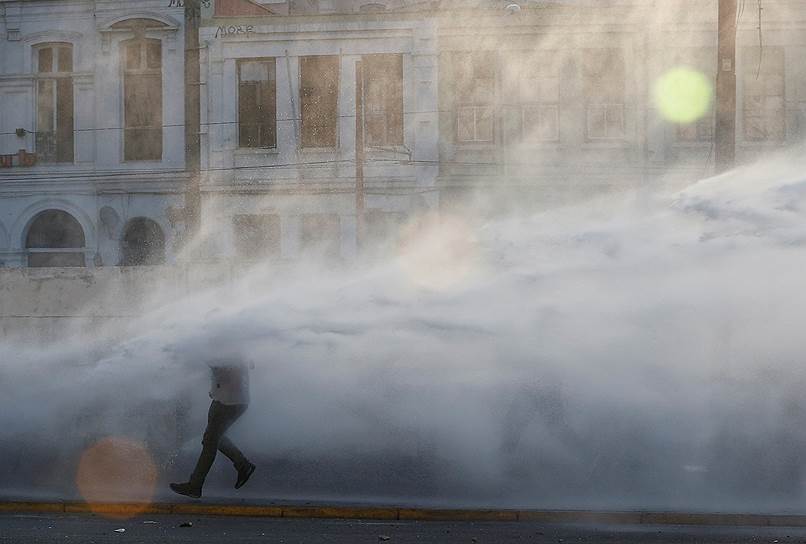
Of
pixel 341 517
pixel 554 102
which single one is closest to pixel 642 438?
pixel 341 517

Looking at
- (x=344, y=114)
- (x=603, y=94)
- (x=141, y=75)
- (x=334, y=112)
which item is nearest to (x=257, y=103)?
(x=334, y=112)

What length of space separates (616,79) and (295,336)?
17.4 m

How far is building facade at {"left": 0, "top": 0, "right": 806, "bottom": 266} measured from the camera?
78.3 feet

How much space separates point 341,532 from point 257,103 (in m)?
20.1

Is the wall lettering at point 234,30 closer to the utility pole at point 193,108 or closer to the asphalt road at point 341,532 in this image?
the utility pole at point 193,108

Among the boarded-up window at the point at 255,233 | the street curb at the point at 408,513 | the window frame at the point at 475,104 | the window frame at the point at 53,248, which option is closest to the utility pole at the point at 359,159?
the boarded-up window at the point at 255,233

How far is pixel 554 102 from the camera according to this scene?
78.8 feet

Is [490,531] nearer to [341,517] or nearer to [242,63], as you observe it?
[341,517]

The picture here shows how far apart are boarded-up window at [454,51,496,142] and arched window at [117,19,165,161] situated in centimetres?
818

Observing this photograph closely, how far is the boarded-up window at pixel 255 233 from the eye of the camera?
80.9 feet

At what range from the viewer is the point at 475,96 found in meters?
24.5

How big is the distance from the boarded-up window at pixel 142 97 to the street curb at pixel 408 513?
1951cm

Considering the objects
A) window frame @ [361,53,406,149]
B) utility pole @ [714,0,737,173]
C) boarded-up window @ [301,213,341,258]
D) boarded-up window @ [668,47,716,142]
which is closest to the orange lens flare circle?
utility pole @ [714,0,737,173]

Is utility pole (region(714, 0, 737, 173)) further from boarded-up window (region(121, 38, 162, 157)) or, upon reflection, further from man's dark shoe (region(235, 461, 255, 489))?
boarded-up window (region(121, 38, 162, 157))
